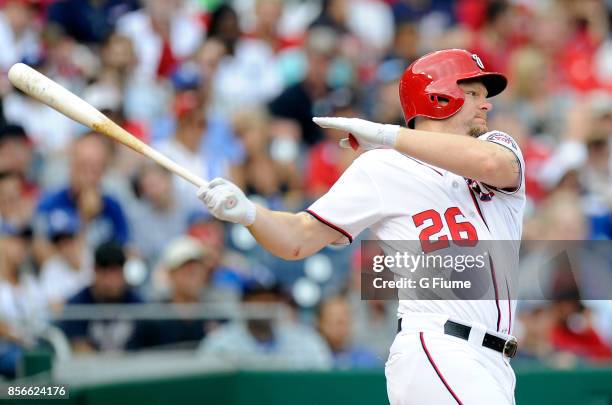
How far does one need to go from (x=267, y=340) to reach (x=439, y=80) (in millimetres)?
3647

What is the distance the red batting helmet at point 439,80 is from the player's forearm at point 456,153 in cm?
31

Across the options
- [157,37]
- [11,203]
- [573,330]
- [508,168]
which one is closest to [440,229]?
[508,168]

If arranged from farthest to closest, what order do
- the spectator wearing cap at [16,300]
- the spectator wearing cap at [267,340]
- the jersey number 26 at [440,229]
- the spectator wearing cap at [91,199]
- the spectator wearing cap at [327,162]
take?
the spectator wearing cap at [327,162] → the spectator wearing cap at [91,199] → the spectator wearing cap at [267,340] → the spectator wearing cap at [16,300] → the jersey number 26 at [440,229]

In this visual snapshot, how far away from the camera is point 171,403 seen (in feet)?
21.5

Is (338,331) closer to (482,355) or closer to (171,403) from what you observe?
(171,403)

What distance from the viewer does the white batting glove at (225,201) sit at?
4324 millimetres

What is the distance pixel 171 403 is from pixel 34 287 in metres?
1.72

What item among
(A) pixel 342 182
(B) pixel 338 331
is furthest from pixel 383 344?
(A) pixel 342 182

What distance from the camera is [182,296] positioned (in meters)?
8.09

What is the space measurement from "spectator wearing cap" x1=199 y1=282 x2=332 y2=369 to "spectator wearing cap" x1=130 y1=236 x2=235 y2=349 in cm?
16

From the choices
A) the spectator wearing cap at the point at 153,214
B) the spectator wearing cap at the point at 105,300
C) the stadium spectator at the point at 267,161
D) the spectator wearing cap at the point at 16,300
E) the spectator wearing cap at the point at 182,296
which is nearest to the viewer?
the spectator wearing cap at the point at 16,300

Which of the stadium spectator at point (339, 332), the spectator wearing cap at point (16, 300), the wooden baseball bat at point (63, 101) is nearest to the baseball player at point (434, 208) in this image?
the wooden baseball bat at point (63, 101)

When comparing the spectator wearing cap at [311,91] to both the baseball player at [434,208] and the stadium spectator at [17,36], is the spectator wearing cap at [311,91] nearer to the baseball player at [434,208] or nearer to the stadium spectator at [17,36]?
the stadium spectator at [17,36]

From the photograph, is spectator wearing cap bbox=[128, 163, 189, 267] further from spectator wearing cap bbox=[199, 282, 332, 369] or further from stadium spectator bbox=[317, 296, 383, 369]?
stadium spectator bbox=[317, 296, 383, 369]
